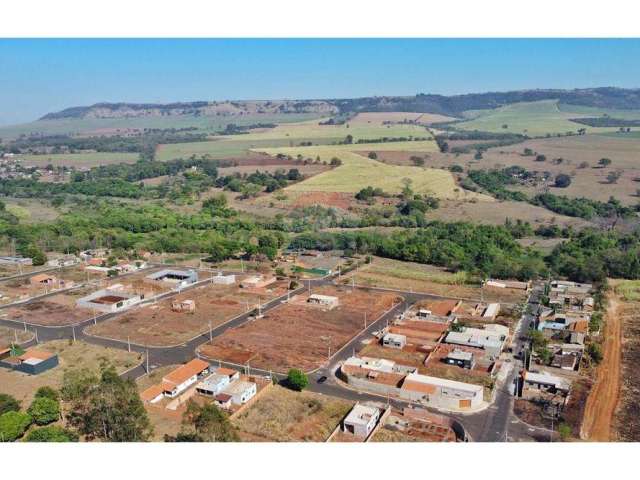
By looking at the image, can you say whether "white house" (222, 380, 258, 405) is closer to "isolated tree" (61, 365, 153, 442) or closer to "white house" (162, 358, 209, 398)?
"white house" (162, 358, 209, 398)

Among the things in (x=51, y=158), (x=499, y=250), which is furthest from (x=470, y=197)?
(x=51, y=158)

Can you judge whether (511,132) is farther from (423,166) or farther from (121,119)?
(121,119)

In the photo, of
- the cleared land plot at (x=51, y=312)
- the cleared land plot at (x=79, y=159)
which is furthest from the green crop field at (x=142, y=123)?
the cleared land plot at (x=51, y=312)

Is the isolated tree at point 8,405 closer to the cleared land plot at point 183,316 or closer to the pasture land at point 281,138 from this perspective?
the cleared land plot at point 183,316

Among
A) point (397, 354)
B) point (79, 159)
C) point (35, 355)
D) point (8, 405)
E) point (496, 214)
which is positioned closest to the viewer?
point (8, 405)

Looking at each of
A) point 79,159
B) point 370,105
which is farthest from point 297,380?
point 370,105

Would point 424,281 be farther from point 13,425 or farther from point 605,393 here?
point 13,425
